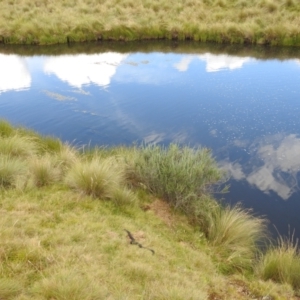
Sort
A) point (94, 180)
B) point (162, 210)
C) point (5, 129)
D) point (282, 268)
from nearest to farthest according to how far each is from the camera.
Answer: point (282, 268) → point (94, 180) → point (162, 210) → point (5, 129)

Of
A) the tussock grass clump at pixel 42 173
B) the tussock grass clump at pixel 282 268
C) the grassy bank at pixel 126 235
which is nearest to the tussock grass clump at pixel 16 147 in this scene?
the grassy bank at pixel 126 235

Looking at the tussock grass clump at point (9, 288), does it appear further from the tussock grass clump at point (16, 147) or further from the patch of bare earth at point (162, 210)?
the tussock grass clump at point (16, 147)

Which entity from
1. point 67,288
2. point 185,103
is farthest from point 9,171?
point 185,103

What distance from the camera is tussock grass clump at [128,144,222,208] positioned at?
19.5 ft

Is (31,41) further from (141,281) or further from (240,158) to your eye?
(141,281)

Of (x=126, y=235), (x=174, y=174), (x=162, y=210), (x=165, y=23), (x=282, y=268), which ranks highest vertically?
(x=165, y=23)

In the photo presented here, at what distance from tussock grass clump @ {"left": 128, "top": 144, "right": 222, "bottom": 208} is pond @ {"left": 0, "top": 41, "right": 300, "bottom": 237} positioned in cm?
76

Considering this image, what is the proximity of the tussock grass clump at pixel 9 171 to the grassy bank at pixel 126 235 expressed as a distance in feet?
0.05

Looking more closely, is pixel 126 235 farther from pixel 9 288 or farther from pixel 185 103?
pixel 185 103

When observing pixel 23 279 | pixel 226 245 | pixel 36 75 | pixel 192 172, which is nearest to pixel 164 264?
pixel 226 245

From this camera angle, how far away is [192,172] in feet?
19.8

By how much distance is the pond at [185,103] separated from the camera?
745cm

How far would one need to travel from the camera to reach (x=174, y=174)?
600 centimetres

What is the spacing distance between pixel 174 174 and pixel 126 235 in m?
1.56
